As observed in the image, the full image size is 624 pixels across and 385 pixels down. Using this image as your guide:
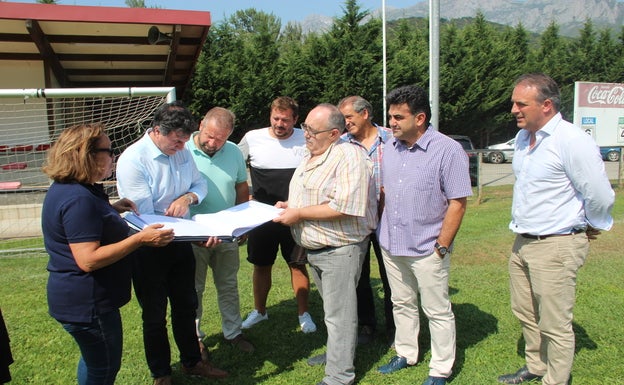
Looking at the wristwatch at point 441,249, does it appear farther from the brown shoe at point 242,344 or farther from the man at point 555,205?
the brown shoe at point 242,344

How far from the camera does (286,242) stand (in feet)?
14.6

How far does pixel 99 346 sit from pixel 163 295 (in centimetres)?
73

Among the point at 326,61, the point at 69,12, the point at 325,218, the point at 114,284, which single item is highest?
the point at 326,61

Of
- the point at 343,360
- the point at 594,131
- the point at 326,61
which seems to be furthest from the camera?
the point at 326,61

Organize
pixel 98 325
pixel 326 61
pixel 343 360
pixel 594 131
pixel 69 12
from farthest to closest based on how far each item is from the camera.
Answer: pixel 326 61 → pixel 594 131 → pixel 69 12 → pixel 343 360 → pixel 98 325

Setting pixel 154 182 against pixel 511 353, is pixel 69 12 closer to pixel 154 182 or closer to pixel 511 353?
pixel 154 182

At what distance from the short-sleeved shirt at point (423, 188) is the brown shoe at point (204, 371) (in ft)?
4.93

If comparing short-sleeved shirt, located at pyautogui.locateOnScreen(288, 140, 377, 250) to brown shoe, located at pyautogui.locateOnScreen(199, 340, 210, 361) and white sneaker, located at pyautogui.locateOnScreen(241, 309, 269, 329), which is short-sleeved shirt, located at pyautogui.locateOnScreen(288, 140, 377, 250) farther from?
white sneaker, located at pyautogui.locateOnScreen(241, 309, 269, 329)

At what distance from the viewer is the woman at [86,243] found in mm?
2373

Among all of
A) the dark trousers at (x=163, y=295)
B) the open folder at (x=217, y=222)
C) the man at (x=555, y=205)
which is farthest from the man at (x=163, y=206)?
the man at (x=555, y=205)

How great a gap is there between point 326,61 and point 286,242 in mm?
21740

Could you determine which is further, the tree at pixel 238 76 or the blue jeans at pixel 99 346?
the tree at pixel 238 76

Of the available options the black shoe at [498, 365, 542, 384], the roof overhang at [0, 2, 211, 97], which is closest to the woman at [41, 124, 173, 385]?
the black shoe at [498, 365, 542, 384]

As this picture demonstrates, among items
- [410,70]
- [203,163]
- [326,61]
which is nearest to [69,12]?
[203,163]
